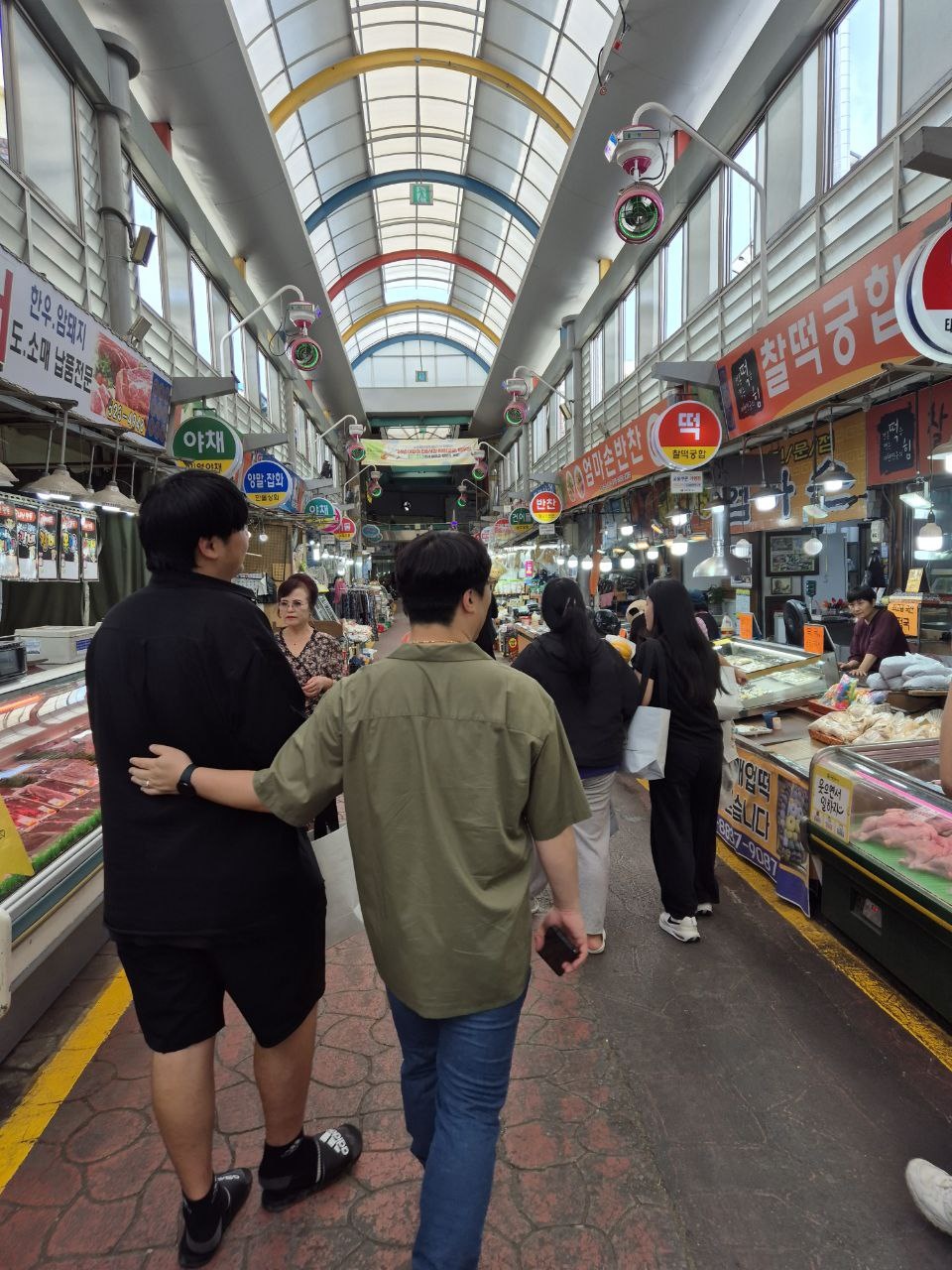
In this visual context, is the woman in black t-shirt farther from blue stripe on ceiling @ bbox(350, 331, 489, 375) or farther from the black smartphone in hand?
blue stripe on ceiling @ bbox(350, 331, 489, 375)

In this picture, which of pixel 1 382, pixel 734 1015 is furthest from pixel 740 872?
pixel 1 382

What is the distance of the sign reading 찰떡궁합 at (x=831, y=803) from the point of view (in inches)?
131

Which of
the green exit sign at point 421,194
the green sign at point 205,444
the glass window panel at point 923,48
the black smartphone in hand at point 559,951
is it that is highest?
the green exit sign at point 421,194

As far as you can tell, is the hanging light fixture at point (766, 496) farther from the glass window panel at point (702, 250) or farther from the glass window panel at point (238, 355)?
the glass window panel at point (238, 355)

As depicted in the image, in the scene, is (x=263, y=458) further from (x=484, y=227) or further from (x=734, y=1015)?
(x=484, y=227)

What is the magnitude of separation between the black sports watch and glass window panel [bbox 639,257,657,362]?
1129 cm

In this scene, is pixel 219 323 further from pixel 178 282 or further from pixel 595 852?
pixel 595 852

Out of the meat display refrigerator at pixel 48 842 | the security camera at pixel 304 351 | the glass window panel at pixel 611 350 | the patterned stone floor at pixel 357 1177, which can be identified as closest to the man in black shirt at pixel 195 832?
the patterned stone floor at pixel 357 1177

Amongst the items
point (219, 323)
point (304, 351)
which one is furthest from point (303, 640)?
point (304, 351)

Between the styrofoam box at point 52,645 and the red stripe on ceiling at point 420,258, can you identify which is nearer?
the styrofoam box at point 52,645

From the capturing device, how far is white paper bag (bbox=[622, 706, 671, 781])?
3283 mm

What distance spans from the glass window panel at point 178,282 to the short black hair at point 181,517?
9308 millimetres

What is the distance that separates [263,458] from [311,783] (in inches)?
358

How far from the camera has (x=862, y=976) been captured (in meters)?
3.11
